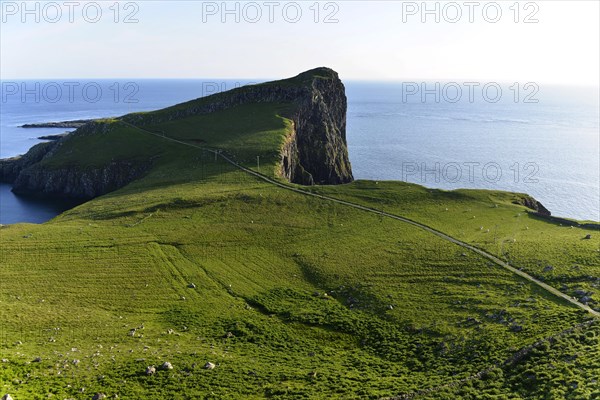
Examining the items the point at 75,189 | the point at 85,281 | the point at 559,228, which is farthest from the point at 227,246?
the point at 75,189

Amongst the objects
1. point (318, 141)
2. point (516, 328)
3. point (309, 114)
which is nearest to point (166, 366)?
point (516, 328)

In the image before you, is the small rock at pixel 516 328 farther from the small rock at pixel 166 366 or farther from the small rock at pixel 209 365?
the small rock at pixel 166 366

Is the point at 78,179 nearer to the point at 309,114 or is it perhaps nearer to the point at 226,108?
the point at 226,108

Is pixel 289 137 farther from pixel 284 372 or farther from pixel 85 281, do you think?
pixel 284 372

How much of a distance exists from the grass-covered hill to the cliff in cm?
3046

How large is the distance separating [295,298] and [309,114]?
3769 inches

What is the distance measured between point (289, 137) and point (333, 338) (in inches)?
3266

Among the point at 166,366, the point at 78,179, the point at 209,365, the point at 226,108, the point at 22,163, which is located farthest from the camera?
the point at 22,163

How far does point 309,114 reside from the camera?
13775 centimetres

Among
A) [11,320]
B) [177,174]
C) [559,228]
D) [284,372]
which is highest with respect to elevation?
[177,174]

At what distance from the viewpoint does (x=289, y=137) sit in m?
119

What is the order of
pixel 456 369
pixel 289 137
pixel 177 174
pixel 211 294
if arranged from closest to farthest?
1. pixel 456 369
2. pixel 211 294
3. pixel 177 174
4. pixel 289 137

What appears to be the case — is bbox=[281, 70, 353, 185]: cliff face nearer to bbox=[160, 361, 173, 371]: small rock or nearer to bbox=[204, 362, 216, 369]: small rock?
bbox=[204, 362, 216, 369]: small rock

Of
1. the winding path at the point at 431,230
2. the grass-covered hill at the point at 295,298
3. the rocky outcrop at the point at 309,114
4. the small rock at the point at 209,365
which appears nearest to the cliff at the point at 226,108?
the rocky outcrop at the point at 309,114
